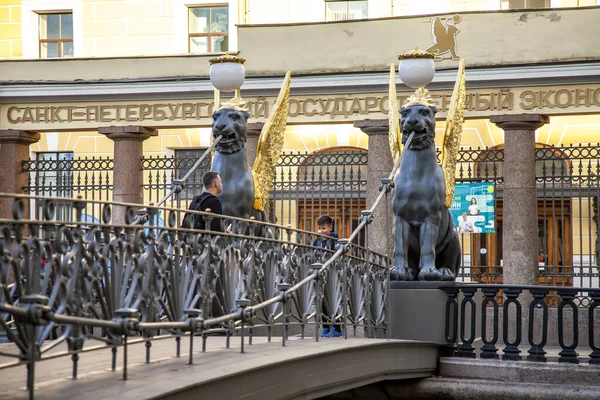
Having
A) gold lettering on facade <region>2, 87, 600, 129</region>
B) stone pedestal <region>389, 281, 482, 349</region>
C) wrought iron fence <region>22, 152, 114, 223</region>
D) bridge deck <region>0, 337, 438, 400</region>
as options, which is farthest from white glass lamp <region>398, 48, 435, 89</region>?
wrought iron fence <region>22, 152, 114, 223</region>

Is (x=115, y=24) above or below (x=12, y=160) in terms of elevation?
above

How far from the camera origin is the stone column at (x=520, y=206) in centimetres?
1731

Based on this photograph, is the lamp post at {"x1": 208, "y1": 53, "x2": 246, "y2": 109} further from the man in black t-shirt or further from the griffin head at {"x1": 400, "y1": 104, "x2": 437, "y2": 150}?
the man in black t-shirt

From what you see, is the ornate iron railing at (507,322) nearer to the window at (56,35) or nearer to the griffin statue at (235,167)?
the griffin statue at (235,167)

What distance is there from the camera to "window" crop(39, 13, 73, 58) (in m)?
24.3

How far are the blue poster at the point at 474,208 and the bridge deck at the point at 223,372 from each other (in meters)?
7.25

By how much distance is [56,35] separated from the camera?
24.5 meters

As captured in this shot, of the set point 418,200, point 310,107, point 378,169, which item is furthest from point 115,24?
point 418,200

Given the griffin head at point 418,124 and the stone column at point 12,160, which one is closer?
the griffin head at point 418,124

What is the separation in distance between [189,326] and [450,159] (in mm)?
6488

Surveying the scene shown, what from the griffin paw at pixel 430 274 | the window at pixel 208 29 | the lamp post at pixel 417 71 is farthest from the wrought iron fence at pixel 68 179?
the griffin paw at pixel 430 274

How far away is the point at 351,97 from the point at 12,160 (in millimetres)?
5784

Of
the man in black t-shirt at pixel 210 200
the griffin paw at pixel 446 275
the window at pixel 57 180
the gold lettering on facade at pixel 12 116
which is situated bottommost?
the griffin paw at pixel 446 275

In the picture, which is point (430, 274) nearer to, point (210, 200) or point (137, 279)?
point (210, 200)
